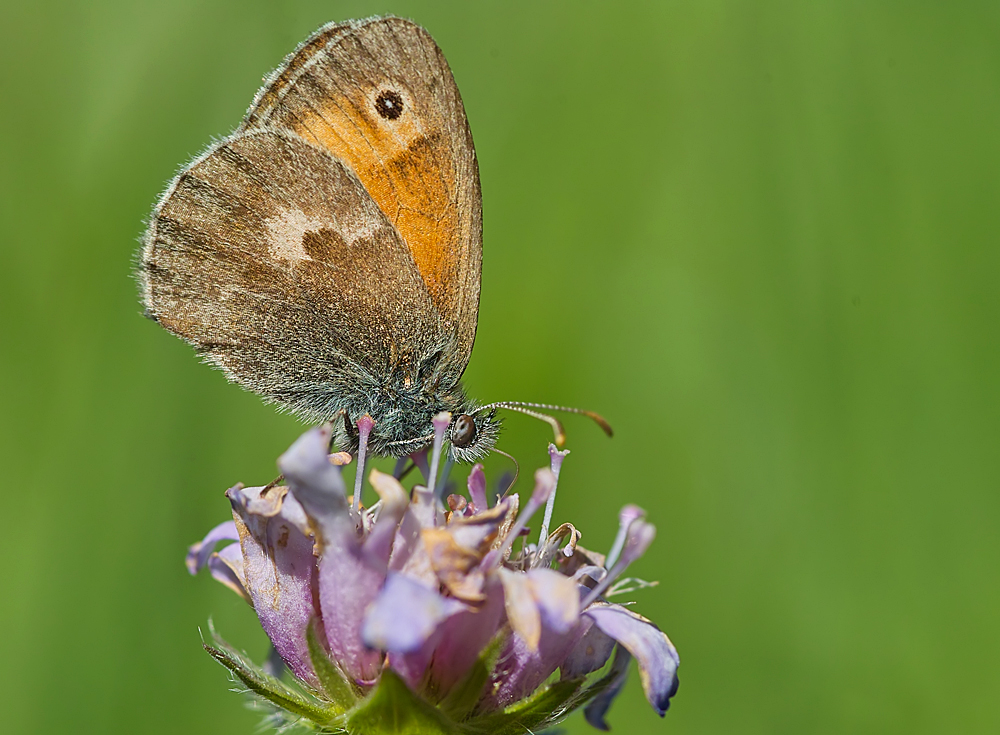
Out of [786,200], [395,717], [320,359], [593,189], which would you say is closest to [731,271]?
[786,200]

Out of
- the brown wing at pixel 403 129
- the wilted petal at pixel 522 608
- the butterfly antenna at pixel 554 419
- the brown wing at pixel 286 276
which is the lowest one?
the wilted petal at pixel 522 608

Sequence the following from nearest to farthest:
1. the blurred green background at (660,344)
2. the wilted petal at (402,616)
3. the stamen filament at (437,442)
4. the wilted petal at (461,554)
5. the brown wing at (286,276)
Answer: the wilted petal at (402,616), the wilted petal at (461,554), the stamen filament at (437,442), the brown wing at (286,276), the blurred green background at (660,344)

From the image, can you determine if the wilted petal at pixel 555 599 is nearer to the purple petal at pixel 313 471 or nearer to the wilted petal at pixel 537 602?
the wilted petal at pixel 537 602

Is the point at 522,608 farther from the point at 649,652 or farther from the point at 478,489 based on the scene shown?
the point at 478,489

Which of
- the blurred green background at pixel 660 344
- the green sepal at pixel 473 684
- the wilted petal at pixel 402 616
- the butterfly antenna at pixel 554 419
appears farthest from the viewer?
the blurred green background at pixel 660 344

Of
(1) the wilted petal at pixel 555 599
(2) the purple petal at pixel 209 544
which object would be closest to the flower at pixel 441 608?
(1) the wilted petal at pixel 555 599

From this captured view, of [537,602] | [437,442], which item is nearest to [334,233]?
[437,442]

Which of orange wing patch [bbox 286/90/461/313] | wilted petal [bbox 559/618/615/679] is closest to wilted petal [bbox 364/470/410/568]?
wilted petal [bbox 559/618/615/679]
